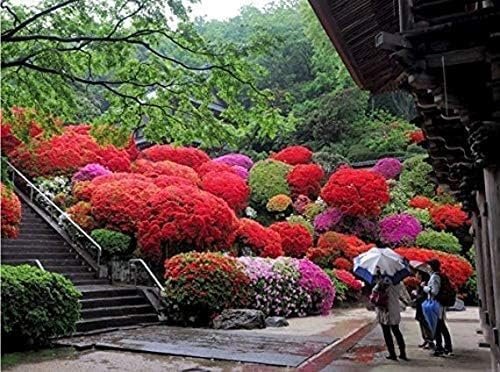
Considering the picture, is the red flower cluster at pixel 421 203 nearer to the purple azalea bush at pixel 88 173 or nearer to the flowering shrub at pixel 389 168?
the flowering shrub at pixel 389 168

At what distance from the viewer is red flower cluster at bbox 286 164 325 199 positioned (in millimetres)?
23109

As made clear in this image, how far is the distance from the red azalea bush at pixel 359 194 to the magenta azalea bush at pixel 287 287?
525 centimetres

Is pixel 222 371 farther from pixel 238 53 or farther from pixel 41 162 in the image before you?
pixel 41 162

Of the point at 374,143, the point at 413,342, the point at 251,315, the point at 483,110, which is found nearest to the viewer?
the point at 483,110

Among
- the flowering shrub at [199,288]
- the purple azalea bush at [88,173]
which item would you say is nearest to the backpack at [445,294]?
the flowering shrub at [199,288]

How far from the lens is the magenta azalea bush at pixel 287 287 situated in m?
13.4

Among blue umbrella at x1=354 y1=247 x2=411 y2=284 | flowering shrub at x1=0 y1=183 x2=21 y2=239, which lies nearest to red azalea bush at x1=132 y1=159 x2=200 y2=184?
flowering shrub at x1=0 y1=183 x2=21 y2=239

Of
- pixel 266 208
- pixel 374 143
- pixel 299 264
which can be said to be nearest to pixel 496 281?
pixel 299 264

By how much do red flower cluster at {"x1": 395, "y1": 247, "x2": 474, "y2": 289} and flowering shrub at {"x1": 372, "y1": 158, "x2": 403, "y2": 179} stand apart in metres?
6.50

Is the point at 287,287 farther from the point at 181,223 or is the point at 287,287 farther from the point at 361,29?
→ the point at 361,29

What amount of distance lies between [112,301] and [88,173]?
650cm

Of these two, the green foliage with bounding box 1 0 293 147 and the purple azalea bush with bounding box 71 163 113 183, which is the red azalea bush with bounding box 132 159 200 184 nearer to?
the purple azalea bush with bounding box 71 163 113 183

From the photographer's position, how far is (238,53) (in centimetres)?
649

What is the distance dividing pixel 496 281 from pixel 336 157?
20.8 meters
